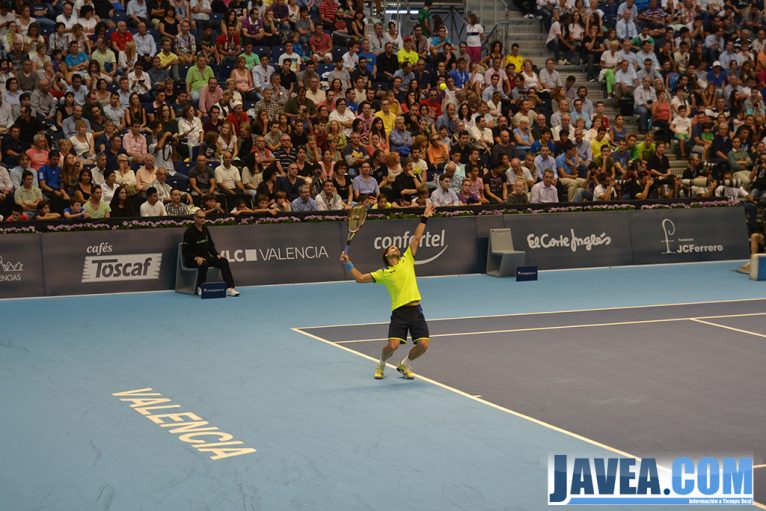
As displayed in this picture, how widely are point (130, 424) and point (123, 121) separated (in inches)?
592

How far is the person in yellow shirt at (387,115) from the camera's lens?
29.1 meters

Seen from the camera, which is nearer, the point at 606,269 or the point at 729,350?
the point at 729,350

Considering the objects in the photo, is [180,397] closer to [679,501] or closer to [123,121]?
[679,501]

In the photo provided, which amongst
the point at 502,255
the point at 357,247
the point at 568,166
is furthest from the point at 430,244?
the point at 568,166

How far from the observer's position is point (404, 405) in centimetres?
1396

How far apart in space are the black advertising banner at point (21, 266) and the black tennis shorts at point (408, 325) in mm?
10257

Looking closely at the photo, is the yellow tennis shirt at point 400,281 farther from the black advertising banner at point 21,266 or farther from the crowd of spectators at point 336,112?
the black advertising banner at point 21,266

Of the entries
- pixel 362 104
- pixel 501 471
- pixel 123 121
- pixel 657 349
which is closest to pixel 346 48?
pixel 362 104

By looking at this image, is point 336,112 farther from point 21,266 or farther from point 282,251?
point 21,266

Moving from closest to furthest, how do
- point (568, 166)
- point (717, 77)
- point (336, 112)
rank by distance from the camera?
1. point (336, 112)
2. point (568, 166)
3. point (717, 77)

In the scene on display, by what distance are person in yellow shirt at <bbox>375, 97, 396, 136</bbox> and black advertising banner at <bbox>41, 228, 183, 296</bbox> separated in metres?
7.24

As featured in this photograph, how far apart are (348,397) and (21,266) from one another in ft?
35.4

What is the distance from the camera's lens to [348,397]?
14.4 m

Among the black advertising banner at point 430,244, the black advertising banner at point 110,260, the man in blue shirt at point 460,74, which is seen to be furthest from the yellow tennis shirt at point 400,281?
the man in blue shirt at point 460,74
